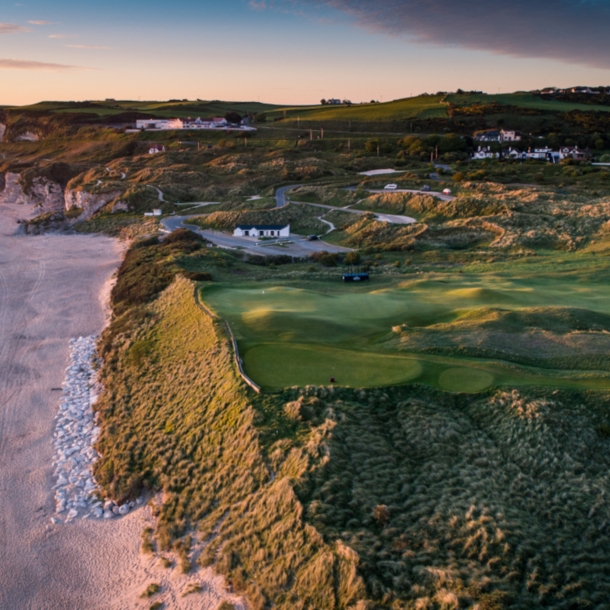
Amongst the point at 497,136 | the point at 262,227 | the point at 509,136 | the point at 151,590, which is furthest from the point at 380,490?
the point at 509,136

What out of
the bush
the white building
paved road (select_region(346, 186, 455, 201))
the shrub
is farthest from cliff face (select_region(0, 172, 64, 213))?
the shrub

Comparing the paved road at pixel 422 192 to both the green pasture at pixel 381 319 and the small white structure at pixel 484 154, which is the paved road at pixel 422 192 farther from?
the small white structure at pixel 484 154

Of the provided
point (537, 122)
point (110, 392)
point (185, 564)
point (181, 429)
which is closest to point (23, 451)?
point (110, 392)

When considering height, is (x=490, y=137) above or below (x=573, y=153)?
above

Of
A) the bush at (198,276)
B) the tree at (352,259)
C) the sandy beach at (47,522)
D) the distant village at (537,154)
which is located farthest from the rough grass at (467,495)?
the distant village at (537,154)

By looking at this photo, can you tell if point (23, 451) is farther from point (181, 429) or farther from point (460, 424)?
point (460, 424)

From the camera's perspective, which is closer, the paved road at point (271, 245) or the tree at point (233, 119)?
the paved road at point (271, 245)

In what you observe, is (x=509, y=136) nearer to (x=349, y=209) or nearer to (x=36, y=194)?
(x=349, y=209)

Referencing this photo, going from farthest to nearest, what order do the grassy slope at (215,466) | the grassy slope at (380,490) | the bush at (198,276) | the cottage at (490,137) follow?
the cottage at (490,137) → the bush at (198,276) → the grassy slope at (215,466) → the grassy slope at (380,490)

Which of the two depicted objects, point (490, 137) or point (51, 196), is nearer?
point (51, 196)
